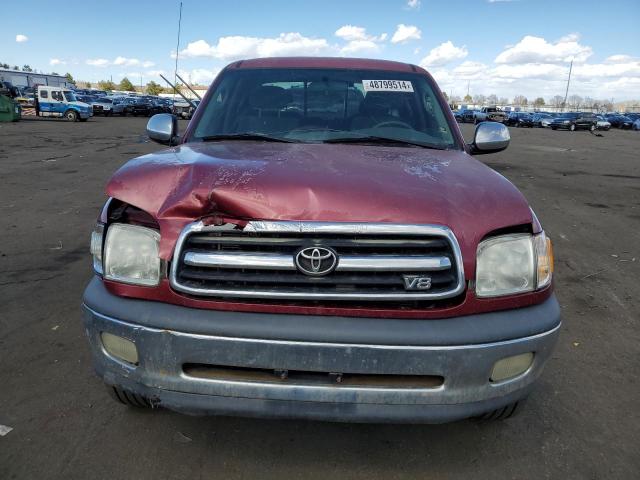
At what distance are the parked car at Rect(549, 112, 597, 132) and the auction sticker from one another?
147ft

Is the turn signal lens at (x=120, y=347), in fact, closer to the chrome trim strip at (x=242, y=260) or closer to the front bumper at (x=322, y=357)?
the front bumper at (x=322, y=357)

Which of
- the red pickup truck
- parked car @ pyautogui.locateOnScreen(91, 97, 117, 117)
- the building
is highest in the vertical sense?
the building

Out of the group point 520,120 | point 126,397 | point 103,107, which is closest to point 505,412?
point 126,397

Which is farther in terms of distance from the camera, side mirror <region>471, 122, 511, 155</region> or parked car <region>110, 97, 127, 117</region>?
parked car <region>110, 97, 127, 117</region>

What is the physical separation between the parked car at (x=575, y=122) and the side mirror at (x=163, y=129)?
45717 mm

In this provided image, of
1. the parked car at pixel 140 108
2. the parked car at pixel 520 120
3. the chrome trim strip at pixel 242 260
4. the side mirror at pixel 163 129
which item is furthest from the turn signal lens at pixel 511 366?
the parked car at pixel 520 120

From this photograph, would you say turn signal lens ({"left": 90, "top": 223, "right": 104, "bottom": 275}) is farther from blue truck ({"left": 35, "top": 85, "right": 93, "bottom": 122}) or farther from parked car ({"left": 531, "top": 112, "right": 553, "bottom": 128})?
parked car ({"left": 531, "top": 112, "right": 553, "bottom": 128})

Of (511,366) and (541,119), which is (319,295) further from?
(541,119)

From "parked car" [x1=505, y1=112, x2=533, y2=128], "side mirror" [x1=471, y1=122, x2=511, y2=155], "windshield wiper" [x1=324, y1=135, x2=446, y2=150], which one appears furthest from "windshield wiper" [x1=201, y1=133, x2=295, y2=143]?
"parked car" [x1=505, y1=112, x2=533, y2=128]

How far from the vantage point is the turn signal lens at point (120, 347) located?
6.29ft

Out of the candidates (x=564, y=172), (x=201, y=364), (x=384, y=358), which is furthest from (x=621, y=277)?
(x=564, y=172)

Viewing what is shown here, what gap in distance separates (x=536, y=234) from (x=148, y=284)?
62.2 inches

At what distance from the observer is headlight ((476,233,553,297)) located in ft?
6.36

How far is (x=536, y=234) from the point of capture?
204cm
